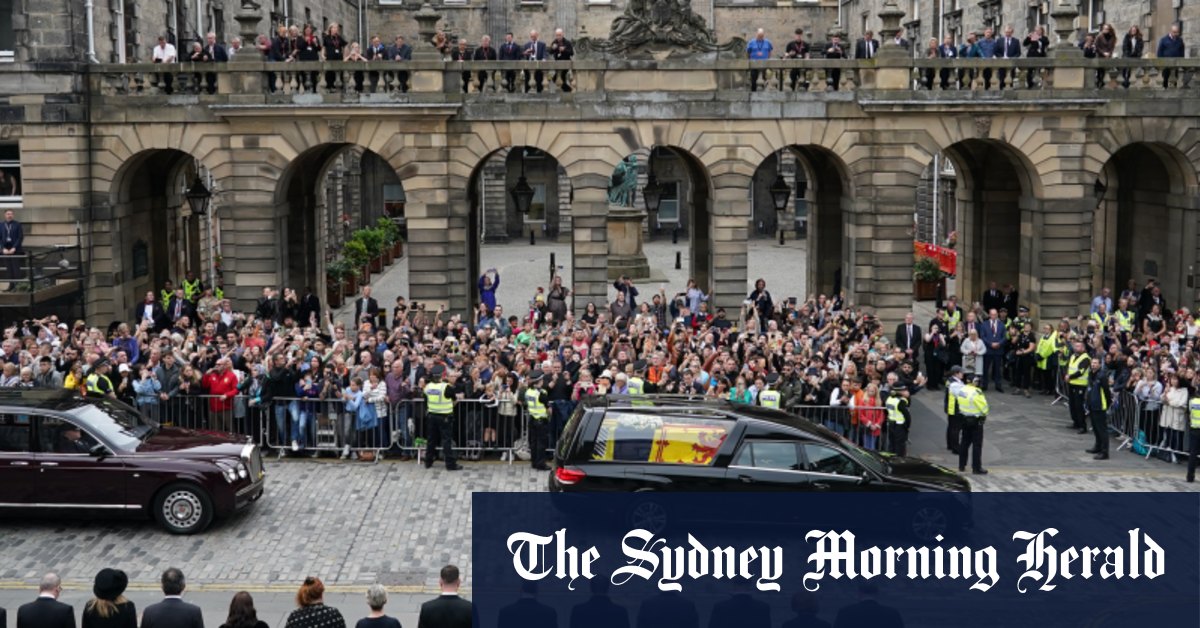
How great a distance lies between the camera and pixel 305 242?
34.9 m

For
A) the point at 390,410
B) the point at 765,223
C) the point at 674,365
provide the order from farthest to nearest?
1. the point at 765,223
2. the point at 674,365
3. the point at 390,410

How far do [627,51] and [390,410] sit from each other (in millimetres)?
11870

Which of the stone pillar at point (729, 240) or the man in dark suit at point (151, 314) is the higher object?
the stone pillar at point (729, 240)

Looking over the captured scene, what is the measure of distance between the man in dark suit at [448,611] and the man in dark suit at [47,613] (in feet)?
9.79

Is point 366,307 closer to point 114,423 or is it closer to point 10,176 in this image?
point 10,176

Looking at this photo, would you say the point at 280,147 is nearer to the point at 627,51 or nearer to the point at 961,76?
the point at 627,51

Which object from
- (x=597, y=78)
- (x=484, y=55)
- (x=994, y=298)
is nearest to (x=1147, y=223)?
(x=994, y=298)

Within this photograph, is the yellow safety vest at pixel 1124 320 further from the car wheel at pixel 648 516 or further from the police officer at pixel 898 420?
the car wheel at pixel 648 516

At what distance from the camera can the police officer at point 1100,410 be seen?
2175cm

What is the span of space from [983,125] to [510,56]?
10653 millimetres

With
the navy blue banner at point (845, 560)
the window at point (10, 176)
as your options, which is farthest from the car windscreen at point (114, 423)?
the window at point (10, 176)

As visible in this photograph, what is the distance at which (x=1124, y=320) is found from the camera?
→ 28.0m

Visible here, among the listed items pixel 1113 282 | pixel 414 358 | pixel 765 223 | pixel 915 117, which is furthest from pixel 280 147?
pixel 765 223

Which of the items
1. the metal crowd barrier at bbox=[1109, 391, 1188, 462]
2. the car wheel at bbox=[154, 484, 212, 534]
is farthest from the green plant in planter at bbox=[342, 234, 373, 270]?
the metal crowd barrier at bbox=[1109, 391, 1188, 462]
